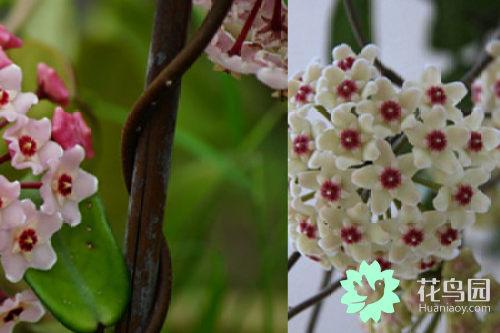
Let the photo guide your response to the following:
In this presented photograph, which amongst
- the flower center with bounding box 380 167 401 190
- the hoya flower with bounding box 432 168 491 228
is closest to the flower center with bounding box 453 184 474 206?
the hoya flower with bounding box 432 168 491 228

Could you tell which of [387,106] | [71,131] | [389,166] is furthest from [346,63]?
[71,131]

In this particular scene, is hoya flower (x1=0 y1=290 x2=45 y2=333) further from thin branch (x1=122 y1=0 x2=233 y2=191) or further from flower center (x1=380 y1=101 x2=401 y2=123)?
flower center (x1=380 y1=101 x2=401 y2=123)

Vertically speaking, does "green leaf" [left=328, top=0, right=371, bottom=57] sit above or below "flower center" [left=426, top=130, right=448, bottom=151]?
above

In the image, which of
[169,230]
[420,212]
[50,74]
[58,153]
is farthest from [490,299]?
[50,74]

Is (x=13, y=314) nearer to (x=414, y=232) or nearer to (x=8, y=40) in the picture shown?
(x=8, y=40)

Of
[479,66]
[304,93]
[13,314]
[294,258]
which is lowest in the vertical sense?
[13,314]

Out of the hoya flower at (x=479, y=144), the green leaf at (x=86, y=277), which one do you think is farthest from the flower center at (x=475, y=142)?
the green leaf at (x=86, y=277)

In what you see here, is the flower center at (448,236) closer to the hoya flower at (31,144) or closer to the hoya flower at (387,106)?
the hoya flower at (387,106)
